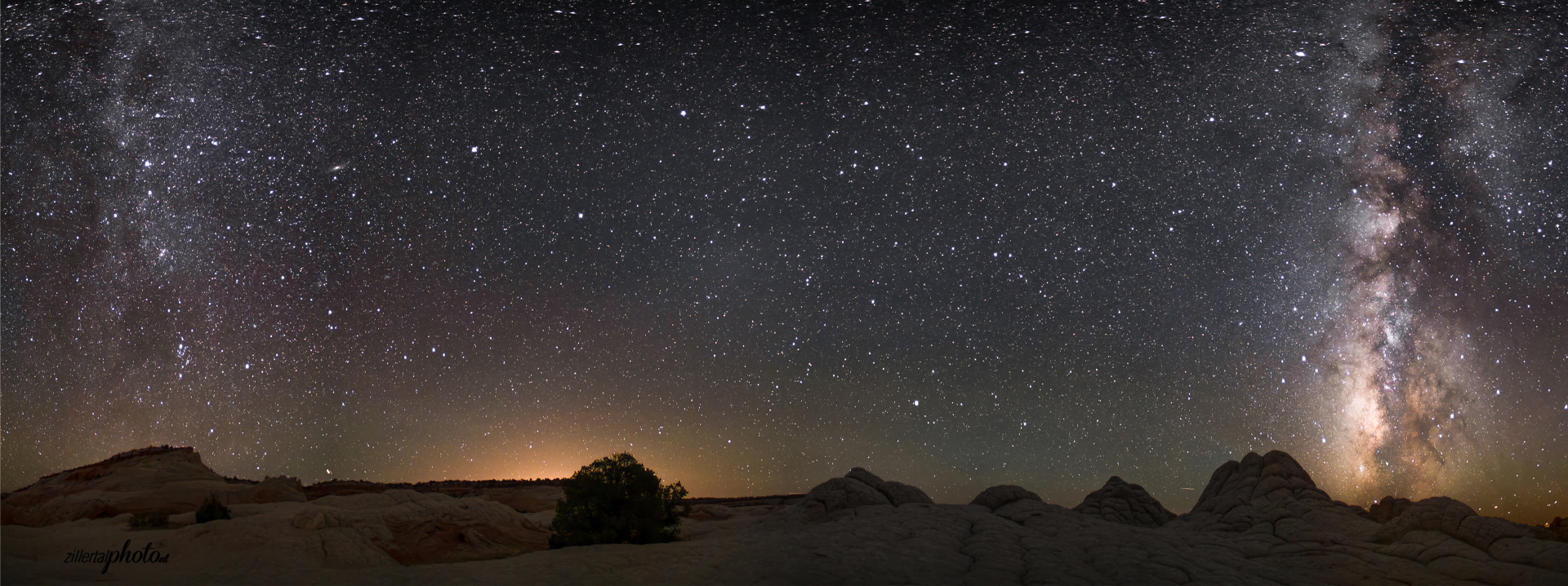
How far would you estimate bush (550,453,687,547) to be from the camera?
25.7 metres

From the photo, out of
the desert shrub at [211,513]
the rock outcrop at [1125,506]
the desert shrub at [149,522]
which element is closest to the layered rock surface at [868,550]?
the desert shrub at [149,522]

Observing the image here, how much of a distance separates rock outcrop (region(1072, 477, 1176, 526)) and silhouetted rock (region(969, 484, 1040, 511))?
4007 mm

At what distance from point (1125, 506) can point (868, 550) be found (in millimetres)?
23162

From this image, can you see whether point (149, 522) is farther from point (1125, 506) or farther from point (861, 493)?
point (1125, 506)

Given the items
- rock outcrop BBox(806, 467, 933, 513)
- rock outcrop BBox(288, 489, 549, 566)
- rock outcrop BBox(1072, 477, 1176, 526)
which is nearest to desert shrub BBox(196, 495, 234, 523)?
rock outcrop BBox(288, 489, 549, 566)

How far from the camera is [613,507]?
26.5 meters

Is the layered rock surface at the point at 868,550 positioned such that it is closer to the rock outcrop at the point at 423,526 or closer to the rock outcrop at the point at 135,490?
the rock outcrop at the point at 423,526

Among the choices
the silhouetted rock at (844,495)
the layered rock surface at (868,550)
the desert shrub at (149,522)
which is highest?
the silhouetted rock at (844,495)

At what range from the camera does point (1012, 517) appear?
3103 cm

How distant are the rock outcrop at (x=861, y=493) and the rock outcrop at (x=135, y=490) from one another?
2592cm

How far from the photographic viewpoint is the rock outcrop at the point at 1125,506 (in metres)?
37.4

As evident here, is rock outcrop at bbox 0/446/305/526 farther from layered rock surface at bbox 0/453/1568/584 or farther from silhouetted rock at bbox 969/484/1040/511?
silhouetted rock at bbox 969/484/1040/511

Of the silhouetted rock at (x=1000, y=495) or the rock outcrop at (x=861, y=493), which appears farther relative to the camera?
the silhouetted rock at (x=1000, y=495)

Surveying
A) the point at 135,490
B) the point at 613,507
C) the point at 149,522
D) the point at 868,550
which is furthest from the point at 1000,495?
the point at 135,490
